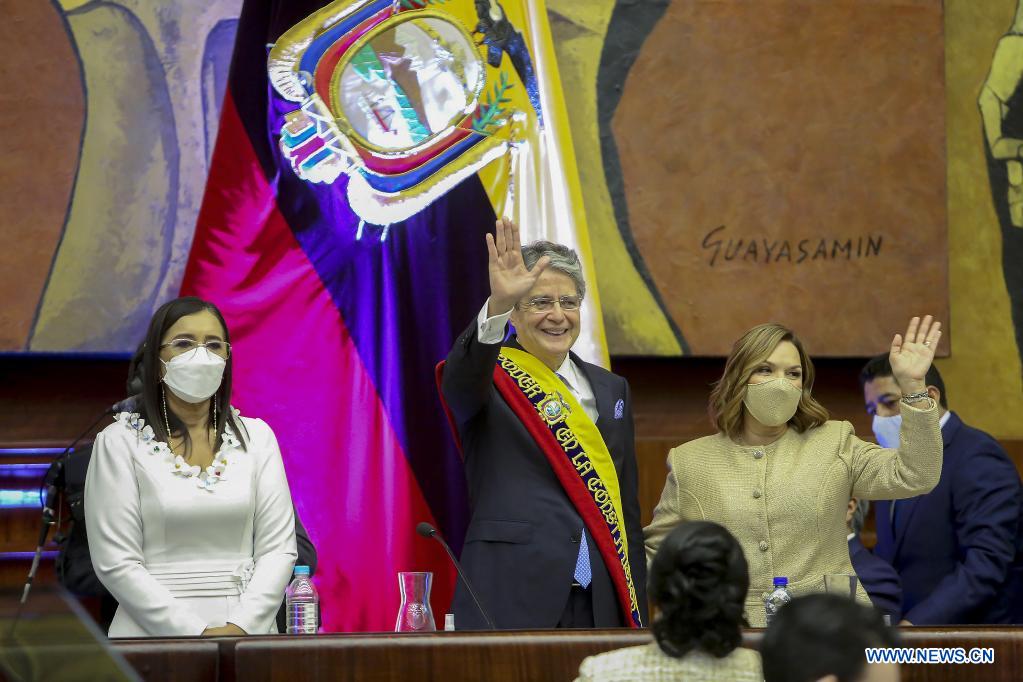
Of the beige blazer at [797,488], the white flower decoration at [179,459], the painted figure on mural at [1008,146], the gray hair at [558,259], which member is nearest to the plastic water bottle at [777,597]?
the beige blazer at [797,488]

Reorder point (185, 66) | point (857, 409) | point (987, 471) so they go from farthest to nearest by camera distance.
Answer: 1. point (857, 409)
2. point (185, 66)
3. point (987, 471)

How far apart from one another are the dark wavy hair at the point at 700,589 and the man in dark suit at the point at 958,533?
1.70m

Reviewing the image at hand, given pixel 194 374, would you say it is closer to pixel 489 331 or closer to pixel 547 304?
pixel 489 331

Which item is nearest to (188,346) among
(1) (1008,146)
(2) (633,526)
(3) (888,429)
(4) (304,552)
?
(4) (304,552)

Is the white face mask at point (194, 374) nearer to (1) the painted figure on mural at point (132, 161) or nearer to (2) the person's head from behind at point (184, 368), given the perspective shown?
(2) the person's head from behind at point (184, 368)

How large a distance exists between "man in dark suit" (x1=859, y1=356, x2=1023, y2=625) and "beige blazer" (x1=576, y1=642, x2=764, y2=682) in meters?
1.67

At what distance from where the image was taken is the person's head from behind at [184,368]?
2627 mm

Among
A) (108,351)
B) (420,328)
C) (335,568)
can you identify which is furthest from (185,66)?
(335,568)

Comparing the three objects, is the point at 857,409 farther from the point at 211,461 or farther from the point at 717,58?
the point at 211,461

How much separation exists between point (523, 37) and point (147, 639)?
2.11 m

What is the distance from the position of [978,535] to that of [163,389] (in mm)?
1888

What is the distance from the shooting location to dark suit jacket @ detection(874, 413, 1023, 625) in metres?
3.18

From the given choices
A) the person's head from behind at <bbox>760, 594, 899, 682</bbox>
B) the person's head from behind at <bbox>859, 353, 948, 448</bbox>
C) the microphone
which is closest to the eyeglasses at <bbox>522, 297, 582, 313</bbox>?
the microphone

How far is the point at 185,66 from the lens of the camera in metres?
3.98
